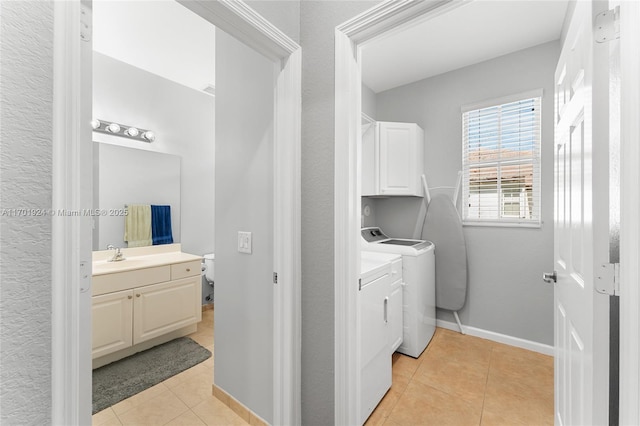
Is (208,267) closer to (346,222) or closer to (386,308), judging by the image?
(386,308)

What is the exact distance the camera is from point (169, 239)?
3.04 m

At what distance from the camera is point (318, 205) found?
1317mm

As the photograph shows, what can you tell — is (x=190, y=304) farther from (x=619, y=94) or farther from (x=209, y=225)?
(x=619, y=94)

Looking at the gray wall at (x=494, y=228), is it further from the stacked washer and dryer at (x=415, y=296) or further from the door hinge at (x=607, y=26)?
the door hinge at (x=607, y=26)

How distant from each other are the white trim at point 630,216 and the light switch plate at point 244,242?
1463mm

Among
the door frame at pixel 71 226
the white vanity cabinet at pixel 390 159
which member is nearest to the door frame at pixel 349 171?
the door frame at pixel 71 226

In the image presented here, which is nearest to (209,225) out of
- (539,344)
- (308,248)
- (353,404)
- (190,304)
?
(190,304)

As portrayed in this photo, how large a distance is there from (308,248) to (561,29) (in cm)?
278

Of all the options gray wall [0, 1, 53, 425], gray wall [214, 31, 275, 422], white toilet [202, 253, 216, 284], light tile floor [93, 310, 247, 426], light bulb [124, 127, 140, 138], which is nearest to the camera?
gray wall [0, 1, 53, 425]

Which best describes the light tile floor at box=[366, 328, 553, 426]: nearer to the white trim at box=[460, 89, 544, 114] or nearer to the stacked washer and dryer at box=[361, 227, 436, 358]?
the stacked washer and dryer at box=[361, 227, 436, 358]

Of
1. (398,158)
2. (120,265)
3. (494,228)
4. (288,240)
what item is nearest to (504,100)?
(398,158)

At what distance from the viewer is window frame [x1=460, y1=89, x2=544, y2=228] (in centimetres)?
251

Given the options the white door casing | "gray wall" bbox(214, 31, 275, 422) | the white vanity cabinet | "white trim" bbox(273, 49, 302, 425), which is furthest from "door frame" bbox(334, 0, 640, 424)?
the white vanity cabinet

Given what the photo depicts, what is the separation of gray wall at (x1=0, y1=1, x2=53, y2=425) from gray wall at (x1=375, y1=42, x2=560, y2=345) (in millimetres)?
3066
